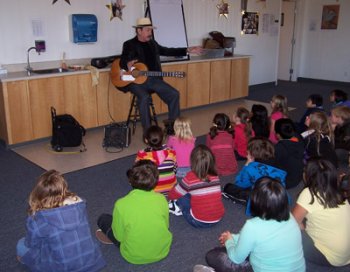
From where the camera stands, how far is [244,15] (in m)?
8.27

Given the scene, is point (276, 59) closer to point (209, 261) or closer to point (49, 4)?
point (49, 4)

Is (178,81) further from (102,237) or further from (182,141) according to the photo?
(102,237)

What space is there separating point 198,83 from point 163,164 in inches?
147

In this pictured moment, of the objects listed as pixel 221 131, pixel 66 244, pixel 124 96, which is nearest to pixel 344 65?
pixel 124 96

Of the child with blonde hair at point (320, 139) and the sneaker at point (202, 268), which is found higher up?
the child with blonde hair at point (320, 139)

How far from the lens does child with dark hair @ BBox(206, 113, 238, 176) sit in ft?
12.7

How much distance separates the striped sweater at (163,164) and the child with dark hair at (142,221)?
72 centimetres

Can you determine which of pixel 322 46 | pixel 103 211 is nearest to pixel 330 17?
pixel 322 46

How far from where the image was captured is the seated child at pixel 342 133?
429 centimetres

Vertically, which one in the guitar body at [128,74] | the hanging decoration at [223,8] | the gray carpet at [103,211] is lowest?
the gray carpet at [103,211]

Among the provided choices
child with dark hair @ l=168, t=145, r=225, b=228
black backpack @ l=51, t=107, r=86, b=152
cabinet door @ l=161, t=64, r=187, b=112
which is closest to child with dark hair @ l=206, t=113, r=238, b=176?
child with dark hair @ l=168, t=145, r=225, b=228

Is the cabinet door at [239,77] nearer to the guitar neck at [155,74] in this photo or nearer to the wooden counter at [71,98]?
the wooden counter at [71,98]

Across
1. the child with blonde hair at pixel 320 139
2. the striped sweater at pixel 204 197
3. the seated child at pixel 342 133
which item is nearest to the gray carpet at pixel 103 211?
the striped sweater at pixel 204 197

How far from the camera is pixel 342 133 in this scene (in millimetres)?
4336
